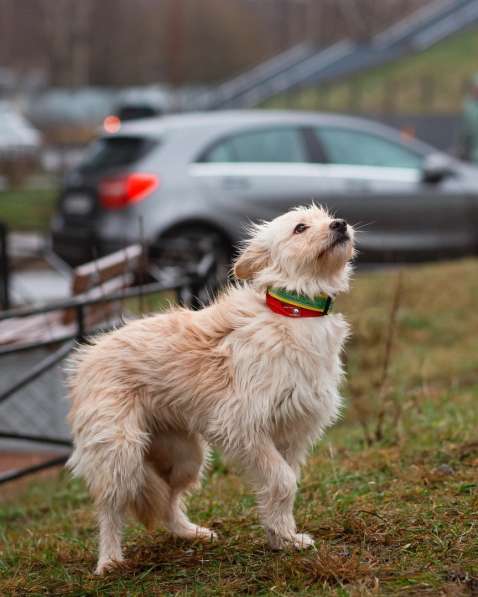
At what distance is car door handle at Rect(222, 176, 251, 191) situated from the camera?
1075 cm

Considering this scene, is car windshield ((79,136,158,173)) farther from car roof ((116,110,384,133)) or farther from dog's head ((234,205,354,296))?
dog's head ((234,205,354,296))

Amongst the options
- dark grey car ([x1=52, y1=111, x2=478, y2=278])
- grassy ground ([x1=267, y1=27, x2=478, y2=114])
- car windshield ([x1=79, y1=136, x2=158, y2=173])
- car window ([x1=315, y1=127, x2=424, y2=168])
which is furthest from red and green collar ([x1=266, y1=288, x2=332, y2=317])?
grassy ground ([x1=267, y1=27, x2=478, y2=114])

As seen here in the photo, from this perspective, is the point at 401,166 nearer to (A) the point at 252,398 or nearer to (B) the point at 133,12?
(A) the point at 252,398

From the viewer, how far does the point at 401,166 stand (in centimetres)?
1163

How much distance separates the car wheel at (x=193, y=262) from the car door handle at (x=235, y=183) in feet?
1.67

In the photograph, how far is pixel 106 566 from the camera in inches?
155

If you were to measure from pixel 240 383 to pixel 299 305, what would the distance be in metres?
0.37

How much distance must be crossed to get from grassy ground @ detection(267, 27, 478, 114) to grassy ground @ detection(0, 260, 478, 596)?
28.2 metres

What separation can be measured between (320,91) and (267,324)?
109ft

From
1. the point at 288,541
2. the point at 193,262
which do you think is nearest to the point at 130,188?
the point at 193,262

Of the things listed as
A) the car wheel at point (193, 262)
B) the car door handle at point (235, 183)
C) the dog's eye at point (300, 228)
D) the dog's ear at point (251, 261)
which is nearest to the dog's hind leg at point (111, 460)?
the dog's ear at point (251, 261)

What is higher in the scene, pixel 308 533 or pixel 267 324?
pixel 267 324

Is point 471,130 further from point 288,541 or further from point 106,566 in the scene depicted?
point 106,566

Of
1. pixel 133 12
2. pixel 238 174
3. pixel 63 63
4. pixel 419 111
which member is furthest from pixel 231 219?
pixel 133 12
